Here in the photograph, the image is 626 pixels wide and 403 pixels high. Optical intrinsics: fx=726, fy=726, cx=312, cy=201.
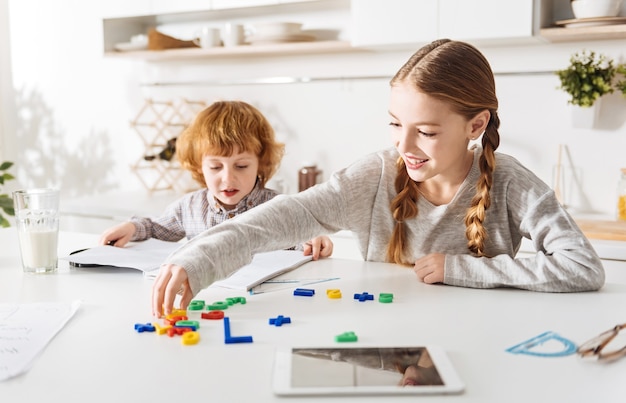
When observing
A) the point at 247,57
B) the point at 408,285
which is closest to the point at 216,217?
the point at 408,285

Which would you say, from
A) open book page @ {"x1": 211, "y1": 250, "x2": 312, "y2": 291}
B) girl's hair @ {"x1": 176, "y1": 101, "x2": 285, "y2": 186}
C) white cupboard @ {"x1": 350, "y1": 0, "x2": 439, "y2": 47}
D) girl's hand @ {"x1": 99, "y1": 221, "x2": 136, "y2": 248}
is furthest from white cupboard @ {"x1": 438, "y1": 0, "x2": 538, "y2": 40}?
girl's hand @ {"x1": 99, "y1": 221, "x2": 136, "y2": 248}

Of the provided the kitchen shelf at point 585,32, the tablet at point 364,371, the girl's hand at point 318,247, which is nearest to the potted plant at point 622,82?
the kitchen shelf at point 585,32

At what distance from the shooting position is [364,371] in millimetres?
874

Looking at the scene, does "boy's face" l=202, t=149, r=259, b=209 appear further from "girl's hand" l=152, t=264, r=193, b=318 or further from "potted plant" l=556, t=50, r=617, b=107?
"potted plant" l=556, t=50, r=617, b=107

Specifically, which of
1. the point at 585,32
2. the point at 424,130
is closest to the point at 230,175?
the point at 424,130

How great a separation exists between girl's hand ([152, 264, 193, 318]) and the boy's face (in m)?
0.73

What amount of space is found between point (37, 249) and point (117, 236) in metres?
0.26

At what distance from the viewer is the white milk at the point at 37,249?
4.67 ft

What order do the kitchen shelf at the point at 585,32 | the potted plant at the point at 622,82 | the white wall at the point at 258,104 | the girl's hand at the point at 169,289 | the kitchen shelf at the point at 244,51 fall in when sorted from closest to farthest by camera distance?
the girl's hand at the point at 169,289 → the kitchen shelf at the point at 585,32 → the potted plant at the point at 622,82 → the white wall at the point at 258,104 → the kitchen shelf at the point at 244,51

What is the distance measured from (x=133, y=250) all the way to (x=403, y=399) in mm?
945

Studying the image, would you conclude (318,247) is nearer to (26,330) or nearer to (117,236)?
(117,236)

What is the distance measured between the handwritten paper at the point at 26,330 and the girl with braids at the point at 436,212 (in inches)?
6.1

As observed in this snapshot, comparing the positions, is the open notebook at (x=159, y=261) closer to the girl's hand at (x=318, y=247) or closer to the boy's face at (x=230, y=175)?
the girl's hand at (x=318, y=247)

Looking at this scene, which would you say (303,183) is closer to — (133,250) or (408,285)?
(133,250)
